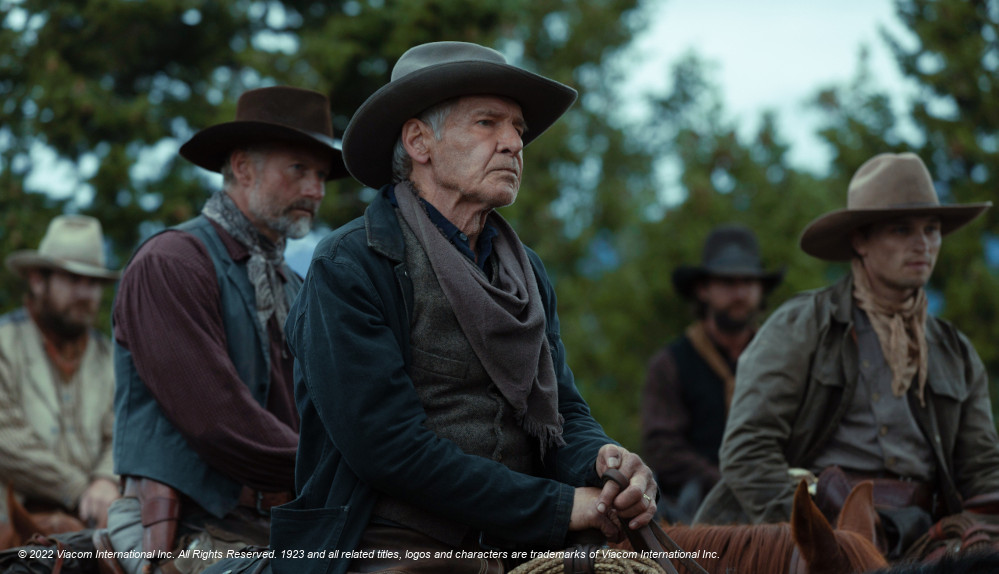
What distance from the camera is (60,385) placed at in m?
7.36

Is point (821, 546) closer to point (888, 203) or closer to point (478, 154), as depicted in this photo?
point (478, 154)

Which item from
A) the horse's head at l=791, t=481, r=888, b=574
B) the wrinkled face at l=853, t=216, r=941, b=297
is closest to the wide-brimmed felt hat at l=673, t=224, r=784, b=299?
the wrinkled face at l=853, t=216, r=941, b=297

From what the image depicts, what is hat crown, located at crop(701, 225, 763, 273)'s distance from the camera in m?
9.02

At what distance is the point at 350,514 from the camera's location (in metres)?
3.02

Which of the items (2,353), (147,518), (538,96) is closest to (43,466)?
(2,353)

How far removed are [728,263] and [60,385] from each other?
16.5ft

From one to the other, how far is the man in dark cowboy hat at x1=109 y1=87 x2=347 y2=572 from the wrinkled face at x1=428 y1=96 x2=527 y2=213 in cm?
147

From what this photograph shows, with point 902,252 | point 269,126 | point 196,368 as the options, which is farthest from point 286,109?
point 902,252

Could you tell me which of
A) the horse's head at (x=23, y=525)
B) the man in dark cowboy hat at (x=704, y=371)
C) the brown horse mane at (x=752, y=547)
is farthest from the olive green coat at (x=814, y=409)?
the horse's head at (x=23, y=525)

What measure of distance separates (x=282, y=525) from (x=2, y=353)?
16.0 ft

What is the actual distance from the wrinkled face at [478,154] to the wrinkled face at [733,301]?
580cm

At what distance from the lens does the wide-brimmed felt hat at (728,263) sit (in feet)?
29.5

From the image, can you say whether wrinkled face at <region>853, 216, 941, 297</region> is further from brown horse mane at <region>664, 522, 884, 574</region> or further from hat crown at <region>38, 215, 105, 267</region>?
hat crown at <region>38, 215, 105, 267</region>

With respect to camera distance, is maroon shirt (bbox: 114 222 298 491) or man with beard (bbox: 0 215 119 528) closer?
maroon shirt (bbox: 114 222 298 491)
